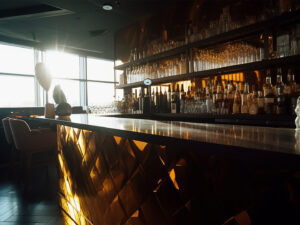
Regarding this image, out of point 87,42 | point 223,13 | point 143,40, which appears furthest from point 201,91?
point 87,42

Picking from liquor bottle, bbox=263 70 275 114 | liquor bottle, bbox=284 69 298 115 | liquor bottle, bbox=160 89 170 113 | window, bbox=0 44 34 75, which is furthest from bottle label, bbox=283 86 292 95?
window, bbox=0 44 34 75

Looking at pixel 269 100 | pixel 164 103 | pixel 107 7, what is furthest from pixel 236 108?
pixel 107 7

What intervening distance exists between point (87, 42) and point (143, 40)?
2.39 meters

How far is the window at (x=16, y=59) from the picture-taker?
18.7 ft

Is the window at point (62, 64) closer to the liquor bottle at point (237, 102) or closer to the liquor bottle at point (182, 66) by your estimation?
the liquor bottle at point (182, 66)

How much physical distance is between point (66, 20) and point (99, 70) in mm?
3540

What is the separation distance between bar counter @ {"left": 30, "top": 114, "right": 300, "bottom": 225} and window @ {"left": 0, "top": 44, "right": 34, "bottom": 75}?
523 centimetres

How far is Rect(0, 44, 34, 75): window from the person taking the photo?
5709 mm

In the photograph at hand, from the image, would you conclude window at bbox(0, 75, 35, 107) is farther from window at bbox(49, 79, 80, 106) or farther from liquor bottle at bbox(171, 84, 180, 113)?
liquor bottle at bbox(171, 84, 180, 113)

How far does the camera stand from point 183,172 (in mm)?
849

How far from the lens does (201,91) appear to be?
10.6 feet

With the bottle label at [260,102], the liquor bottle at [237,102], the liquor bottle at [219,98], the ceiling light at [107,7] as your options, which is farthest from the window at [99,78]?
the bottle label at [260,102]

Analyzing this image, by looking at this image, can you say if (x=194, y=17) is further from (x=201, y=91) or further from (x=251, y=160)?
(x=251, y=160)

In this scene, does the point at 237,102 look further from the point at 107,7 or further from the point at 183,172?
the point at 107,7
